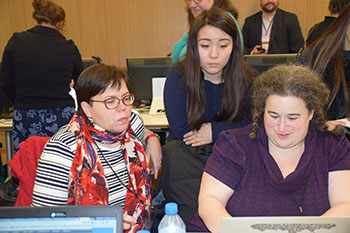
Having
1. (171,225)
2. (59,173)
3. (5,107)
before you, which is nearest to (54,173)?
(59,173)

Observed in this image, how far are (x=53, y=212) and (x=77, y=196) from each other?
464mm

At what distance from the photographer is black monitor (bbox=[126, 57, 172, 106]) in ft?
10.8

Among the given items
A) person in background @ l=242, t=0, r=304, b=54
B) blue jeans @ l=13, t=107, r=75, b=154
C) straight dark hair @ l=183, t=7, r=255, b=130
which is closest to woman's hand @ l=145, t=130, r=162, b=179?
straight dark hair @ l=183, t=7, r=255, b=130

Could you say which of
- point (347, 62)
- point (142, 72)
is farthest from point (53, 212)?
point (142, 72)

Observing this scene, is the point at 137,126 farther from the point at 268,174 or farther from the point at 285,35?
the point at 285,35

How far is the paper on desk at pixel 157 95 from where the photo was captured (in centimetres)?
335

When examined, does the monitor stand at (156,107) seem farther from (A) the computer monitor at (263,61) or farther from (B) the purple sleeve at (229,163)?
(B) the purple sleeve at (229,163)

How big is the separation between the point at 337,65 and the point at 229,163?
858 millimetres

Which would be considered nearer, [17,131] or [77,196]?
[77,196]

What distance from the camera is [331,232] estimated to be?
1000mm

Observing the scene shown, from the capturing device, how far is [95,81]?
5.07ft

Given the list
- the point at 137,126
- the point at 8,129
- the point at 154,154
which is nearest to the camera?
the point at 154,154

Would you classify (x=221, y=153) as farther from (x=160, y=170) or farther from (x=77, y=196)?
(x=77, y=196)

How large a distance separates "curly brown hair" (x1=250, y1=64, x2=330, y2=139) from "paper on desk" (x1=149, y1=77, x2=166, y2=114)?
6.01 feet
